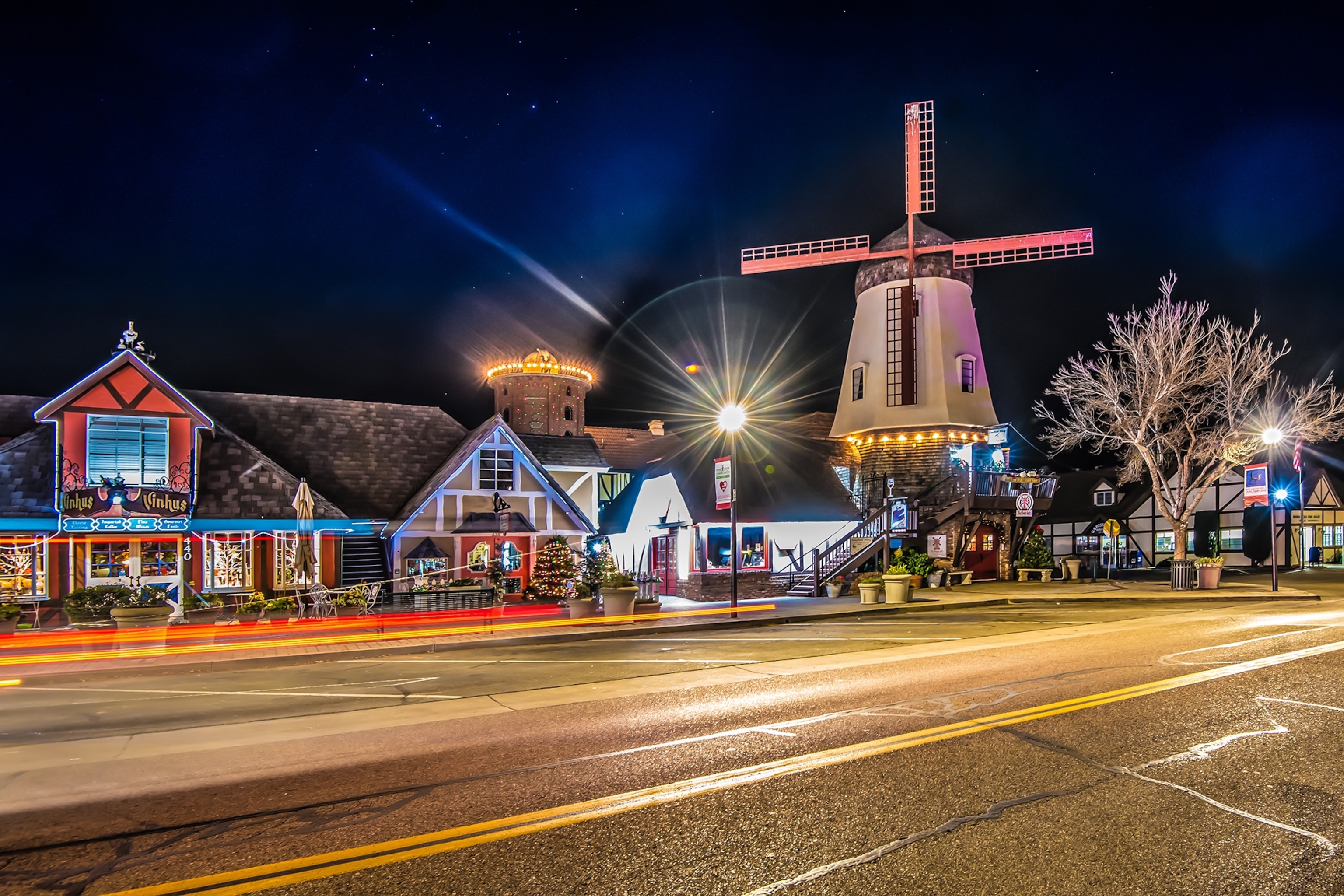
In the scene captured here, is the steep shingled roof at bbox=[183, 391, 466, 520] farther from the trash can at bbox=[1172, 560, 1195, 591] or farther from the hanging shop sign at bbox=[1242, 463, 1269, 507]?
the hanging shop sign at bbox=[1242, 463, 1269, 507]

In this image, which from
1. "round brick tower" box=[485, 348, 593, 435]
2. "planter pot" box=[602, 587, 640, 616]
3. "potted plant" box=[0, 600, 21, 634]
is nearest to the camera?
"potted plant" box=[0, 600, 21, 634]

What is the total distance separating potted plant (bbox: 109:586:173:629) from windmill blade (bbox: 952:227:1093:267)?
3318cm

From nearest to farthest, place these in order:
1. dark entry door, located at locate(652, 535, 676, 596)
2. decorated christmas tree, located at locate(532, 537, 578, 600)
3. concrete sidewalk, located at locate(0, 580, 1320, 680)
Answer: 1. concrete sidewalk, located at locate(0, 580, 1320, 680)
2. decorated christmas tree, located at locate(532, 537, 578, 600)
3. dark entry door, located at locate(652, 535, 676, 596)

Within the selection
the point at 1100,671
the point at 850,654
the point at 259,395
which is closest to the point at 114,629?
the point at 259,395

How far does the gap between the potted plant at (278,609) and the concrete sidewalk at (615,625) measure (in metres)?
1.26

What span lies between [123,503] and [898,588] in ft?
69.9

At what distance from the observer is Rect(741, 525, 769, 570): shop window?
2967 centimetres

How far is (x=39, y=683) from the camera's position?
13.4 metres

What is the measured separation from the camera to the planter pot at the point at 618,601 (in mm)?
21297

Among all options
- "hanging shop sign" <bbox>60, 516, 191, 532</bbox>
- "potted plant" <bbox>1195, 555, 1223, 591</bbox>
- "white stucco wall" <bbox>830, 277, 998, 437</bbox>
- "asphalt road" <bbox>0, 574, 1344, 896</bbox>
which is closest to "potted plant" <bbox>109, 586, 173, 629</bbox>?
"hanging shop sign" <bbox>60, 516, 191, 532</bbox>

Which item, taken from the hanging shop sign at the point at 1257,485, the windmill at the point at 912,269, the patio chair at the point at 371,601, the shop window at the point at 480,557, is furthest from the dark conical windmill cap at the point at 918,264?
the patio chair at the point at 371,601

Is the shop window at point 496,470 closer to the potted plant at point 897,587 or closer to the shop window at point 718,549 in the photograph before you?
the shop window at point 718,549

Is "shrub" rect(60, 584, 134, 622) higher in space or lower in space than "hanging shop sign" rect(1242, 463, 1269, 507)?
lower

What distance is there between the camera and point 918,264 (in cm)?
3781
